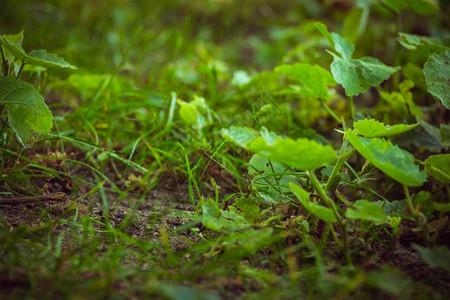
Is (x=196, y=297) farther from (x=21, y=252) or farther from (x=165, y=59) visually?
(x=165, y=59)

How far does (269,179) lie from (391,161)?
46 centimetres

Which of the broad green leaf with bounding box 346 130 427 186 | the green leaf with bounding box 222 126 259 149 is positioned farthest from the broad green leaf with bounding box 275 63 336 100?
the broad green leaf with bounding box 346 130 427 186

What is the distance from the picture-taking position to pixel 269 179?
4.43ft

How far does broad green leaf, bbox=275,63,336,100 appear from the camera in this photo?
1.48m

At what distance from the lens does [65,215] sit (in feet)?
3.99

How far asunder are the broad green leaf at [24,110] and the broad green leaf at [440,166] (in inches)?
42.6

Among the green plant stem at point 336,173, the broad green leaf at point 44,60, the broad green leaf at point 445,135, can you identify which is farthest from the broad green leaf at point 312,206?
the broad green leaf at point 44,60

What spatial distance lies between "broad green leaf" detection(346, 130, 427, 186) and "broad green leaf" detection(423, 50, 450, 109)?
38 cm

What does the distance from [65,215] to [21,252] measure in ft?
0.86

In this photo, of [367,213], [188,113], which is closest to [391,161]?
[367,213]

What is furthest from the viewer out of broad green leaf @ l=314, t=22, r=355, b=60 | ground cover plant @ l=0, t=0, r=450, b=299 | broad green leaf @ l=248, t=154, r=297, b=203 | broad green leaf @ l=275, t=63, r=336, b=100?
broad green leaf @ l=275, t=63, r=336, b=100

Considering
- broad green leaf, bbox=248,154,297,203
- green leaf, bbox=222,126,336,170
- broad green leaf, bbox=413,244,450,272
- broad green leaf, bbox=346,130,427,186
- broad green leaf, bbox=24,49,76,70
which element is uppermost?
broad green leaf, bbox=24,49,76,70

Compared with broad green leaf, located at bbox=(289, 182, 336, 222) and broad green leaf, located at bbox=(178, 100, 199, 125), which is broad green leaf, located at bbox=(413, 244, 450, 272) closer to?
broad green leaf, located at bbox=(289, 182, 336, 222)

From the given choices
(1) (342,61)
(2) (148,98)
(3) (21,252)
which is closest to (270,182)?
(1) (342,61)
